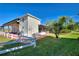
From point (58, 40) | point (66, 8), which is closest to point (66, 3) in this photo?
point (66, 8)

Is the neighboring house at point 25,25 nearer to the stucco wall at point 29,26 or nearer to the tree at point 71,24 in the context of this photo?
the stucco wall at point 29,26

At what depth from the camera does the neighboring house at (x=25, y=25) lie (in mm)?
5234

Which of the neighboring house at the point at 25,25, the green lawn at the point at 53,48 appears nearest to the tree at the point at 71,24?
the green lawn at the point at 53,48

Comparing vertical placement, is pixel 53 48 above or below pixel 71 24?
below

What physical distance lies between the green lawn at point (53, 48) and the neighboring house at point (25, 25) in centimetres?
15

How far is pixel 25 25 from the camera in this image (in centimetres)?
527

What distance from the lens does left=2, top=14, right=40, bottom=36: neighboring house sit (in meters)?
5.23

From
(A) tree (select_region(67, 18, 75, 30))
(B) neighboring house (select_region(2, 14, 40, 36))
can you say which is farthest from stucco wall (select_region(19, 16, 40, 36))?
(A) tree (select_region(67, 18, 75, 30))

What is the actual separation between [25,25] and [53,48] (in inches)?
14.2

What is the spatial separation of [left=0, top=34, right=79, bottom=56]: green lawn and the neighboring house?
150 millimetres

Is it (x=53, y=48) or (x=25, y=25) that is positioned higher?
(x=25, y=25)

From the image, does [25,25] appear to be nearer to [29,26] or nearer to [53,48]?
[29,26]

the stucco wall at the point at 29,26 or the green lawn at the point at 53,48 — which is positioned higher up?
the stucco wall at the point at 29,26

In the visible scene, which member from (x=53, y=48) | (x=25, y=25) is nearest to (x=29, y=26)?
(x=25, y=25)
